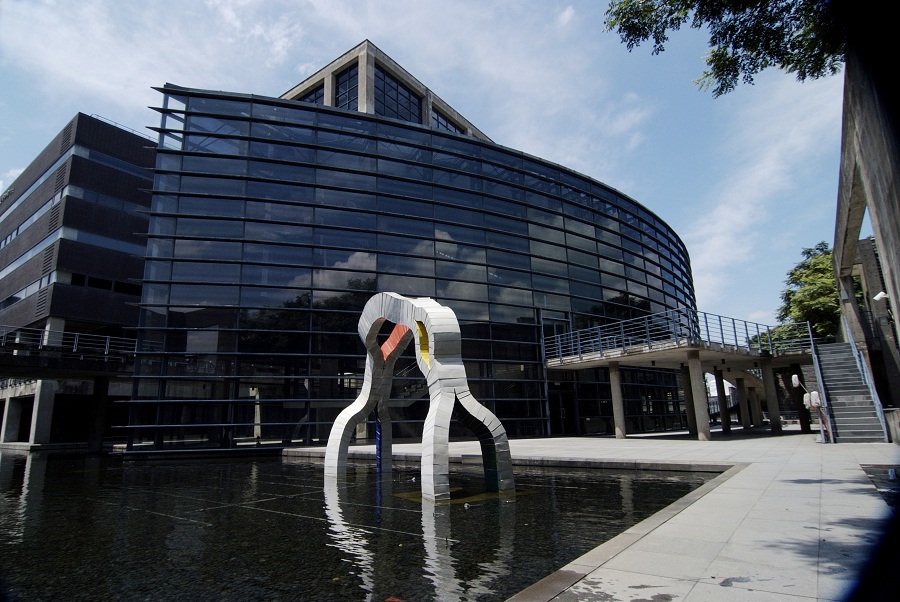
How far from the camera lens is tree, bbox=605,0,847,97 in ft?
28.5

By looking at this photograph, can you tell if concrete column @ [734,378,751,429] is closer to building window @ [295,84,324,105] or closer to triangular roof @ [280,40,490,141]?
triangular roof @ [280,40,490,141]

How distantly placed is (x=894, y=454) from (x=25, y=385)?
2018 inches

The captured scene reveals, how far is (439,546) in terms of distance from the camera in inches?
264

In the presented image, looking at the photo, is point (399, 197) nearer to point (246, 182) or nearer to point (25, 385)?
point (246, 182)

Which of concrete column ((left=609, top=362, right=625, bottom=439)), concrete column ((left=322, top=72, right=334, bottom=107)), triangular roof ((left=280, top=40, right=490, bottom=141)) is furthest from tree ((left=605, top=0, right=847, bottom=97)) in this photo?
concrete column ((left=322, top=72, right=334, bottom=107))

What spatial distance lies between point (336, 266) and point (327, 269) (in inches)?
20.9

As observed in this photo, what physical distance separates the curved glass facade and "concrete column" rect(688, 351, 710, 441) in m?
9.42

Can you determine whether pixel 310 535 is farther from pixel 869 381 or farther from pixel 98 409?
pixel 98 409

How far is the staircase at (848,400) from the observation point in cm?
1734

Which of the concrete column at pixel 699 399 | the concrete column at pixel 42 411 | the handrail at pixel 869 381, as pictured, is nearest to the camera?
the handrail at pixel 869 381

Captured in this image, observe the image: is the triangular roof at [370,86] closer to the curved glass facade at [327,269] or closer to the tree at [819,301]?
the curved glass facade at [327,269]

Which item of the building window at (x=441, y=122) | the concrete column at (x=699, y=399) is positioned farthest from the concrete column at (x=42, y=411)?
the concrete column at (x=699, y=399)

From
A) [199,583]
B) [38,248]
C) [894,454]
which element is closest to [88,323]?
[38,248]

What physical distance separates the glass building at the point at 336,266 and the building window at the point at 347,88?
166 millimetres
